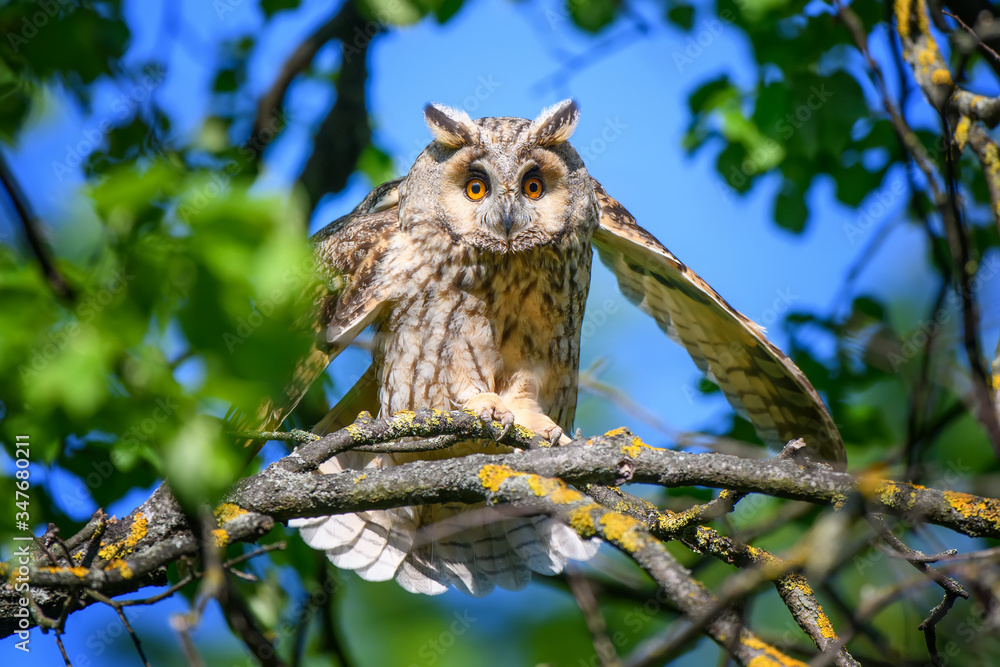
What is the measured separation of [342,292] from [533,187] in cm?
96

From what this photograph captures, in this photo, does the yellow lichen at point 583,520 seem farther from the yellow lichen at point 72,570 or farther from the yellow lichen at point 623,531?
the yellow lichen at point 72,570

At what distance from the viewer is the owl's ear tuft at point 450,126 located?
3.62m

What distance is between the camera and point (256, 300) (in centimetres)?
146

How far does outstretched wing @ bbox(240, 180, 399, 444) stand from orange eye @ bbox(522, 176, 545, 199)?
1.99 ft

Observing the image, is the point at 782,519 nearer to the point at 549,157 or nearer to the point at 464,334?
the point at 464,334

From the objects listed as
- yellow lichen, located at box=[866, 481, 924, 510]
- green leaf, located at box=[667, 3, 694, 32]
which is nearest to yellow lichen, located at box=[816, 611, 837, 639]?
yellow lichen, located at box=[866, 481, 924, 510]

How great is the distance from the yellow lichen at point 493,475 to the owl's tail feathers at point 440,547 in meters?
1.38

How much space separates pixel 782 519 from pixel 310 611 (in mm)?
2030

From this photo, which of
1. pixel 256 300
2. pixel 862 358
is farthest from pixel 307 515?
pixel 862 358

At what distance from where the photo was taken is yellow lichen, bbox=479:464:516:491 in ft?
6.87

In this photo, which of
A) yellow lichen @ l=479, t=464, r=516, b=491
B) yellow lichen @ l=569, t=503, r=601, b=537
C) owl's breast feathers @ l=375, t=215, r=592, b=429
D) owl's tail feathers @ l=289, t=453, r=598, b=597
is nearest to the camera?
yellow lichen @ l=569, t=503, r=601, b=537

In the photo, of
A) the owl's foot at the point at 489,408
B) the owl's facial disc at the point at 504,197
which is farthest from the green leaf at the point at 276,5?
the owl's foot at the point at 489,408

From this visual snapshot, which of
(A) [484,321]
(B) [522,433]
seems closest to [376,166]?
(A) [484,321]

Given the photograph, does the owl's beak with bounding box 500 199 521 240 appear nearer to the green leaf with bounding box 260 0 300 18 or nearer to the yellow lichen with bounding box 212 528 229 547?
the green leaf with bounding box 260 0 300 18
